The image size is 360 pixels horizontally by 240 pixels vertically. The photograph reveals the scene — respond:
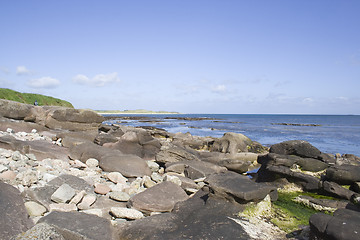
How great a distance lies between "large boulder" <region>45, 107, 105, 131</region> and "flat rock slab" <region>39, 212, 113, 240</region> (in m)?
12.4

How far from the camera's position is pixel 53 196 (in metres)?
6.29

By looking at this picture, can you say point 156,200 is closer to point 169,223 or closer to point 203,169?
point 169,223

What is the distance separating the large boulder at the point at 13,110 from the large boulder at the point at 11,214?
443 inches

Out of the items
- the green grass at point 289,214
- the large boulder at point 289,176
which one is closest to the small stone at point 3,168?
the green grass at point 289,214

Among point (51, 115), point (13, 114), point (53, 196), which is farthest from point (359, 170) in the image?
point (13, 114)

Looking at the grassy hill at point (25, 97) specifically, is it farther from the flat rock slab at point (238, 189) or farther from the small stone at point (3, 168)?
the flat rock slab at point (238, 189)

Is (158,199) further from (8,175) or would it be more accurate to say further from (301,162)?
(301,162)

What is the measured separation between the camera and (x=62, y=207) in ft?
19.8

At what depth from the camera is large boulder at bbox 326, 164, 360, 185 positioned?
9781mm

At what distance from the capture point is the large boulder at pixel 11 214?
4298mm

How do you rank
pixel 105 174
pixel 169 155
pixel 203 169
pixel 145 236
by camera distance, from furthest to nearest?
pixel 169 155
pixel 203 169
pixel 105 174
pixel 145 236

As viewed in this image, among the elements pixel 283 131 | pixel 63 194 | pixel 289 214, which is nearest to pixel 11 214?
pixel 63 194

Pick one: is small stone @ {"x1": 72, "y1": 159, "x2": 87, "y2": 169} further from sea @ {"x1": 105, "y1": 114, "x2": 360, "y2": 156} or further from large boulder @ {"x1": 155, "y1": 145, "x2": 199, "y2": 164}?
sea @ {"x1": 105, "y1": 114, "x2": 360, "y2": 156}

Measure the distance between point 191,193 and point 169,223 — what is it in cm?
276
